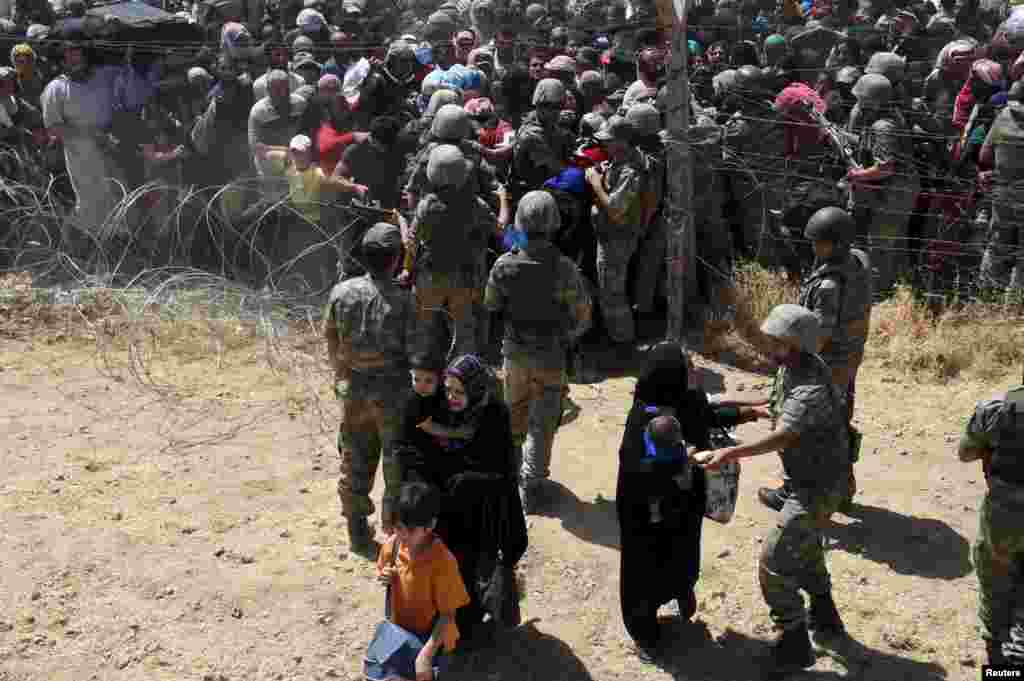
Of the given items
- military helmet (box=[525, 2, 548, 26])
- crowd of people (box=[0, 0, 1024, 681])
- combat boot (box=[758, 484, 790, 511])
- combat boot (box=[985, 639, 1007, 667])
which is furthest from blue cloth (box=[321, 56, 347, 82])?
combat boot (box=[985, 639, 1007, 667])

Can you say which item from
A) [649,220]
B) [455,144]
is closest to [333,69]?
[455,144]

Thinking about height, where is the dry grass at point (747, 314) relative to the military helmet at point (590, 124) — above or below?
below

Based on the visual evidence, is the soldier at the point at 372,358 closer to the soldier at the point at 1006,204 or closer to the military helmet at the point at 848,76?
the soldier at the point at 1006,204

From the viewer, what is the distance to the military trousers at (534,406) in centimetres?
643

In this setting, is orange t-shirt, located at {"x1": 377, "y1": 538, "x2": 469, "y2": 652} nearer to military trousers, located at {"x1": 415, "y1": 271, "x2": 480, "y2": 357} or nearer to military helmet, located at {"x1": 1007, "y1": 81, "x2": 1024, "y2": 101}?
military trousers, located at {"x1": 415, "y1": 271, "x2": 480, "y2": 357}

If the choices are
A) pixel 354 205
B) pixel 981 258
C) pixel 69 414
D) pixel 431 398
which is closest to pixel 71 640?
pixel 431 398

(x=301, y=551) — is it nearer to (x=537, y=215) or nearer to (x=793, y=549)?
(x=537, y=215)

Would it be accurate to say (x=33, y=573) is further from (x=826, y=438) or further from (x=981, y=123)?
(x=981, y=123)

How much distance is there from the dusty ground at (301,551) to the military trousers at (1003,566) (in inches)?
20.7

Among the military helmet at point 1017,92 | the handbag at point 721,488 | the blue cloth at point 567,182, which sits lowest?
the handbag at point 721,488

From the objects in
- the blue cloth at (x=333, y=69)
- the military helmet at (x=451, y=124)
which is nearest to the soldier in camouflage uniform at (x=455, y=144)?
the military helmet at (x=451, y=124)

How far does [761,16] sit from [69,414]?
9.49 m

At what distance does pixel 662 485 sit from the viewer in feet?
16.3

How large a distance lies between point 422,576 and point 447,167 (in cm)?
325
